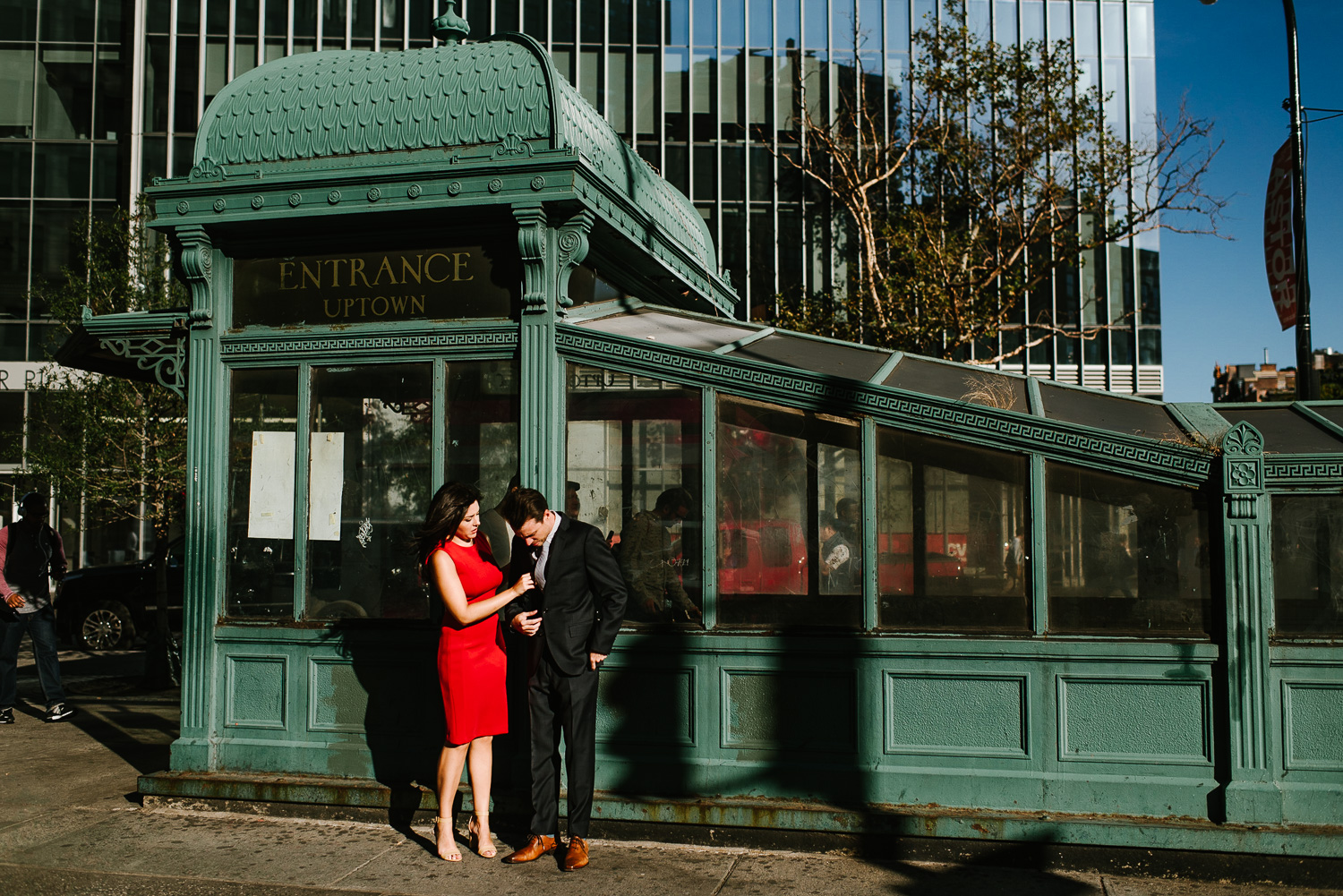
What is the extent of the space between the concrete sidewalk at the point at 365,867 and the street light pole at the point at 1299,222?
744 cm

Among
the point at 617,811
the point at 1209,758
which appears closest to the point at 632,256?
the point at 617,811

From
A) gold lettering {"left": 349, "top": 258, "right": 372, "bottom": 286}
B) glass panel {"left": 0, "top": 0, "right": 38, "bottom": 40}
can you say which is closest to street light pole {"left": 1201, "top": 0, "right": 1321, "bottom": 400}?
gold lettering {"left": 349, "top": 258, "right": 372, "bottom": 286}

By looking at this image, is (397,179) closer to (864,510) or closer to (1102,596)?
(864,510)

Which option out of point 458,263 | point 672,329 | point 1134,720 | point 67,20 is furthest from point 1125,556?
point 67,20

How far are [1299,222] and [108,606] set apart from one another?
56.0 feet

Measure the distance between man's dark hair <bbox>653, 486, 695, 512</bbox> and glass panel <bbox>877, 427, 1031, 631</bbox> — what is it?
3.77 feet

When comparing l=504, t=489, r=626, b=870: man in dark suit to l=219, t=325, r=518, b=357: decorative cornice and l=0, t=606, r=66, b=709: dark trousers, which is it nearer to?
l=219, t=325, r=518, b=357: decorative cornice

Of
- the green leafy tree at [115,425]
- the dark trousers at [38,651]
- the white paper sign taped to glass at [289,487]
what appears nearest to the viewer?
the white paper sign taped to glass at [289,487]

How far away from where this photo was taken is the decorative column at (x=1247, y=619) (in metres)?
5.19

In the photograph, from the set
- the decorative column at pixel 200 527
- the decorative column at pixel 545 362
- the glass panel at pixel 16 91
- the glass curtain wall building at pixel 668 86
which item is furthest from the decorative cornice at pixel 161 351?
the glass panel at pixel 16 91

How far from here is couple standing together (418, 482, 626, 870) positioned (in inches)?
207

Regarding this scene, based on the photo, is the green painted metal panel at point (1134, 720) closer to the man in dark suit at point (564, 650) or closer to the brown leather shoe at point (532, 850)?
the man in dark suit at point (564, 650)

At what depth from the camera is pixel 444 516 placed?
524 cm

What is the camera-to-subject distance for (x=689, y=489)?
242 inches
